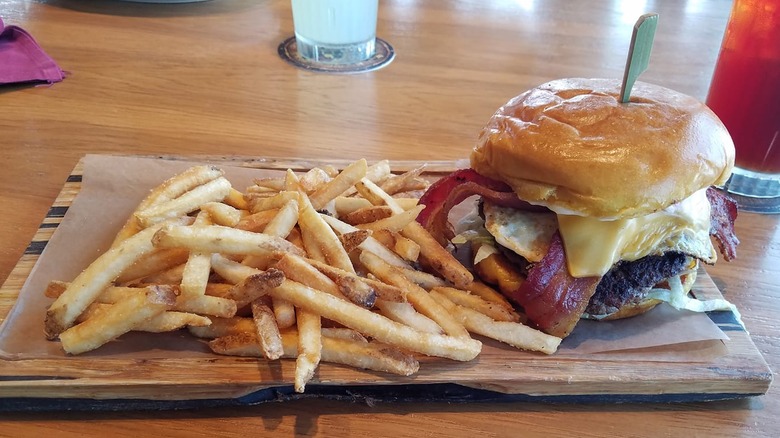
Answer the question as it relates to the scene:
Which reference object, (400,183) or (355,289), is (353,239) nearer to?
(355,289)

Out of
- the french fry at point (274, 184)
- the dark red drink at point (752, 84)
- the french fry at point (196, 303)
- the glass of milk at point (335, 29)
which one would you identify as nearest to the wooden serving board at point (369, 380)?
the french fry at point (196, 303)

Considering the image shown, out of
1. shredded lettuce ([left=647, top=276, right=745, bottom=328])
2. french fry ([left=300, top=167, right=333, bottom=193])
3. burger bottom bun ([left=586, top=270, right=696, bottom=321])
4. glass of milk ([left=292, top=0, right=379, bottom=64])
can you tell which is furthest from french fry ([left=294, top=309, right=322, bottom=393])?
glass of milk ([left=292, top=0, right=379, bottom=64])

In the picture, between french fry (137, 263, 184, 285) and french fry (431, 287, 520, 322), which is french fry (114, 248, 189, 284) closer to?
french fry (137, 263, 184, 285)

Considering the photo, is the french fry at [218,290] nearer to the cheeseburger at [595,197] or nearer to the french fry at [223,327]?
the french fry at [223,327]

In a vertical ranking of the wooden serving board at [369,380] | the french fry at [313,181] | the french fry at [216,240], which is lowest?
the wooden serving board at [369,380]

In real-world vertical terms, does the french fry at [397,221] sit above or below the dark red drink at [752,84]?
below

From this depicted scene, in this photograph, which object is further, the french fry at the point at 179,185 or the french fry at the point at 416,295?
the french fry at the point at 179,185

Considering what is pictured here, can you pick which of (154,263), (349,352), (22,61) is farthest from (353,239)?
(22,61)

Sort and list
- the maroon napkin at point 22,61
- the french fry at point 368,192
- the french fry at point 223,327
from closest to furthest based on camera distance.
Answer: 1. the french fry at point 223,327
2. the french fry at point 368,192
3. the maroon napkin at point 22,61
